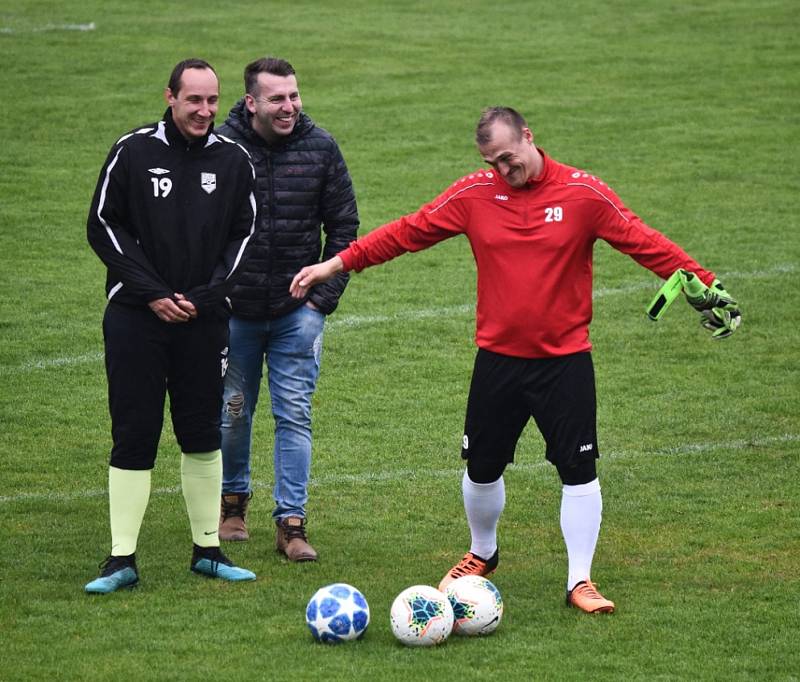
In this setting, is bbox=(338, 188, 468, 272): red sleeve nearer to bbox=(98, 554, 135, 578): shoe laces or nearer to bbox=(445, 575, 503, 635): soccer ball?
bbox=(445, 575, 503, 635): soccer ball

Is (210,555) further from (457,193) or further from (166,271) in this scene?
(457,193)

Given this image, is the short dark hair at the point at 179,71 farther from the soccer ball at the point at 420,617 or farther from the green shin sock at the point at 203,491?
the soccer ball at the point at 420,617

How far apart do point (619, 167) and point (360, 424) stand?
8.89m

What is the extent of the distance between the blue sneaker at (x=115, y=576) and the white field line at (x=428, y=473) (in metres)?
1.72

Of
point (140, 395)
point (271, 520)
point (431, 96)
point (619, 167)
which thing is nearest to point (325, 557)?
point (271, 520)

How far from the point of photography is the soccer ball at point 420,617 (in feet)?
21.0

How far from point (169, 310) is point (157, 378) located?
390 mm

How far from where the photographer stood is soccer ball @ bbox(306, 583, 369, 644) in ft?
21.1

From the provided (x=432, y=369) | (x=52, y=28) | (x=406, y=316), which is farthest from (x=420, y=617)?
(x=52, y=28)

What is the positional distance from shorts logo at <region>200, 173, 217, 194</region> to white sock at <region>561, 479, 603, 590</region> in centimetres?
221

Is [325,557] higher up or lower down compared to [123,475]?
lower down

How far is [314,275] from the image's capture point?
718 cm

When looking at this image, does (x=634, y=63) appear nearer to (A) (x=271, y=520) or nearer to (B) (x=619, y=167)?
(B) (x=619, y=167)

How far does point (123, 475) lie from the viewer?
7184mm
